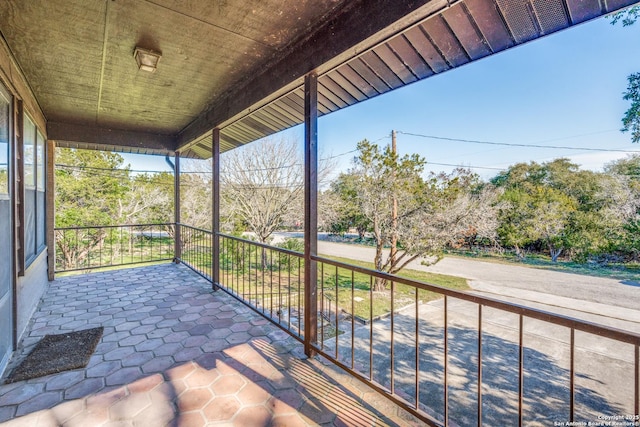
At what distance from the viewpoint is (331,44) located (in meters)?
1.95

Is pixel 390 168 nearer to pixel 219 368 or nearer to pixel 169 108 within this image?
Answer: pixel 169 108

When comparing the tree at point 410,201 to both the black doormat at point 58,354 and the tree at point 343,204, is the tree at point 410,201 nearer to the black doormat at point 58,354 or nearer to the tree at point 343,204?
the tree at point 343,204

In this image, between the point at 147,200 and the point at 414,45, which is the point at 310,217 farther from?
the point at 147,200

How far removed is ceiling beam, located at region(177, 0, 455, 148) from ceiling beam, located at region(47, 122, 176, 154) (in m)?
2.87

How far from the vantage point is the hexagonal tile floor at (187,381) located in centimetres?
164

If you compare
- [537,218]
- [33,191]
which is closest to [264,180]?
[33,191]

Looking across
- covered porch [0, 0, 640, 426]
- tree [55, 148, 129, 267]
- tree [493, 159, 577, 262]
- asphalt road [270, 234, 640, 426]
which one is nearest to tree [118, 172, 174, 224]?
tree [55, 148, 129, 267]

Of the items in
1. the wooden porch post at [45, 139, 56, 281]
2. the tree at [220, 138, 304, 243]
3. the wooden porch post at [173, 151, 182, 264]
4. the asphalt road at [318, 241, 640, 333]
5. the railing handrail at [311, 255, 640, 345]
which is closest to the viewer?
the railing handrail at [311, 255, 640, 345]

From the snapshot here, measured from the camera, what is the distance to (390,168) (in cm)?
738

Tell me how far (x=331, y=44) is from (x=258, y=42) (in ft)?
2.16

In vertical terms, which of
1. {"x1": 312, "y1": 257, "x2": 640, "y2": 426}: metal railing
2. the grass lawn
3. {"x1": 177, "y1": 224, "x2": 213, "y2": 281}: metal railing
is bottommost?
the grass lawn

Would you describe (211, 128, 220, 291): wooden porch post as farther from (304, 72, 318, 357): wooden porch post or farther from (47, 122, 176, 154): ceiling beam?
(304, 72, 318, 357): wooden porch post

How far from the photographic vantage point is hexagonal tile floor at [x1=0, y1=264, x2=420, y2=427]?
1.64 m

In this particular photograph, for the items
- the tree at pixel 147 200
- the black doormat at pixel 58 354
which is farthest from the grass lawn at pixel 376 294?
the tree at pixel 147 200
